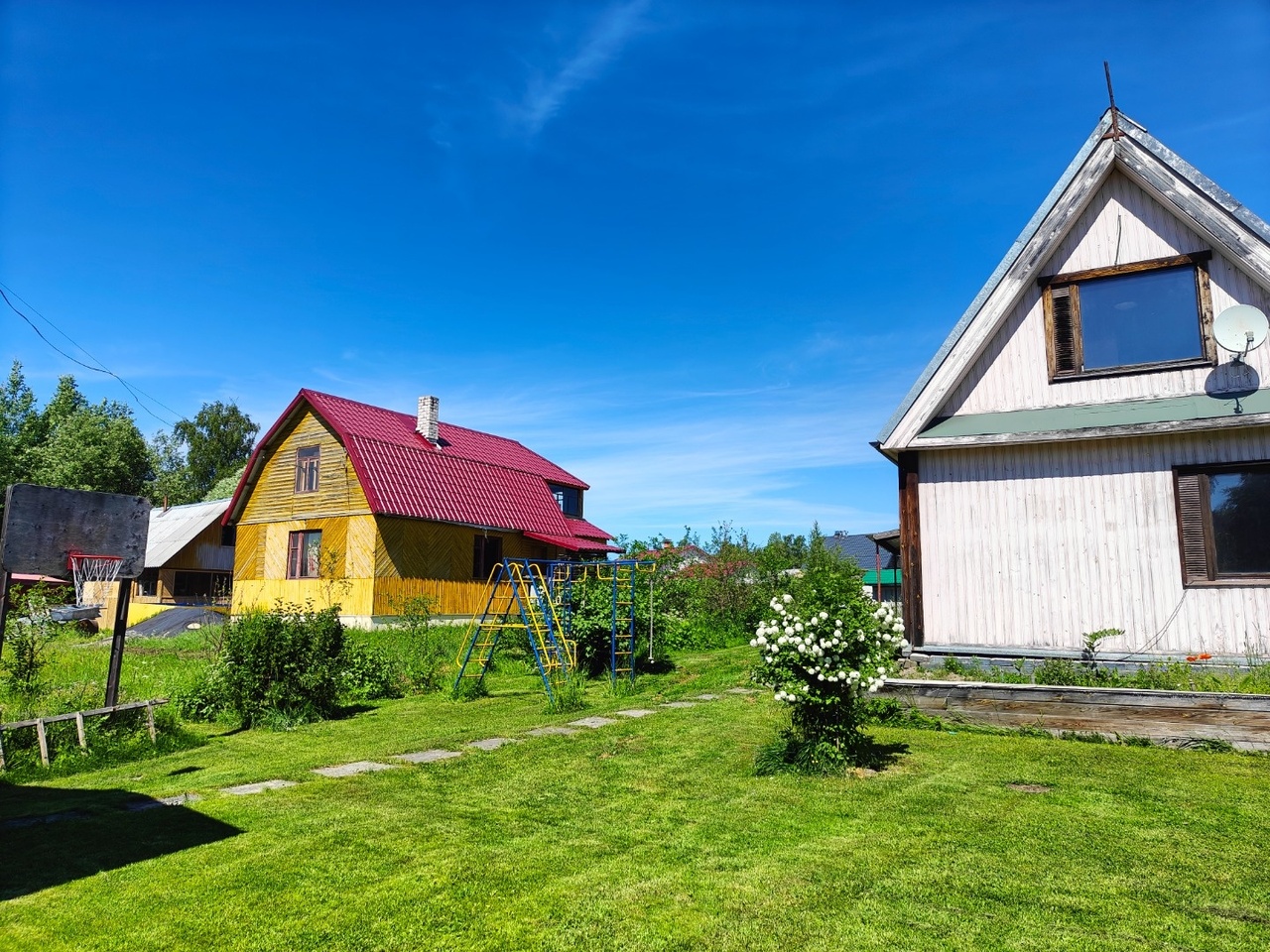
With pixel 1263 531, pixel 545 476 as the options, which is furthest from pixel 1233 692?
pixel 545 476

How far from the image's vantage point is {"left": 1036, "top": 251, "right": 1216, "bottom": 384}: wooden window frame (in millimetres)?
9438

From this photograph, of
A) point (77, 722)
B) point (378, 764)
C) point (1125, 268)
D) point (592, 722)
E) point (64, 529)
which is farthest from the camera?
point (1125, 268)

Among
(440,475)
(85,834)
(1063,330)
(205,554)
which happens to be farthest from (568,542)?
(85,834)

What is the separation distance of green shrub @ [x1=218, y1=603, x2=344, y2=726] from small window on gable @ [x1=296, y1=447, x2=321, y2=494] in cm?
1614

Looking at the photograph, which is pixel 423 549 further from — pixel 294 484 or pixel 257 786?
pixel 257 786

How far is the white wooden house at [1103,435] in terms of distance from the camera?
29.2 ft

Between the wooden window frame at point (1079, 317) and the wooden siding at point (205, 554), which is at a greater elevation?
the wooden window frame at point (1079, 317)

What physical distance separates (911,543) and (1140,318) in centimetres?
403

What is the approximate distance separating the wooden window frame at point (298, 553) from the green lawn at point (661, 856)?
62.9 feet

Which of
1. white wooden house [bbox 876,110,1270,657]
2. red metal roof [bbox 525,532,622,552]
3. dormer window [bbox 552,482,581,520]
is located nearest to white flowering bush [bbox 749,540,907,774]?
white wooden house [bbox 876,110,1270,657]

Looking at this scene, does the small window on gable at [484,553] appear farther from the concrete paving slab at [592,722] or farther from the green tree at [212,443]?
the green tree at [212,443]

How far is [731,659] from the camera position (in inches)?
645

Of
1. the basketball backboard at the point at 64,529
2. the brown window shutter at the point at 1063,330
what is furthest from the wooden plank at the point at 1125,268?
the basketball backboard at the point at 64,529

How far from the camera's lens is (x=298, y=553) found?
26109 mm
